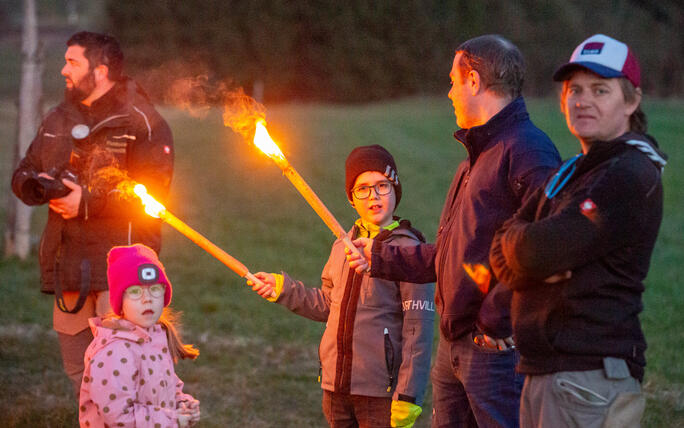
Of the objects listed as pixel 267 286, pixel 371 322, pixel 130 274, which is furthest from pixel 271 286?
pixel 130 274

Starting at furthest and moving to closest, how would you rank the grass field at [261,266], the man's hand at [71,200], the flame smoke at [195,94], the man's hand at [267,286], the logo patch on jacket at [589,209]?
the grass field at [261,266] → the flame smoke at [195,94] → the man's hand at [71,200] → the man's hand at [267,286] → the logo patch on jacket at [589,209]

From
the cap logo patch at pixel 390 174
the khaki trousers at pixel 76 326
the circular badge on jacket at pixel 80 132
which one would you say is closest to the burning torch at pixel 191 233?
the cap logo patch at pixel 390 174

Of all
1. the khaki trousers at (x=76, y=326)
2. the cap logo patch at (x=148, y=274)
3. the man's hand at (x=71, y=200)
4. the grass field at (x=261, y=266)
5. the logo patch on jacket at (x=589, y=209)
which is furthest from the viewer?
the grass field at (x=261, y=266)

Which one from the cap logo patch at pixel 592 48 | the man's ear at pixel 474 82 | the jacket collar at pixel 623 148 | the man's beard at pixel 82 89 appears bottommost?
the jacket collar at pixel 623 148

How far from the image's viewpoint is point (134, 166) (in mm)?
5359

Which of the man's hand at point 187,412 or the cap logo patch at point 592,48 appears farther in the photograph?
the man's hand at point 187,412

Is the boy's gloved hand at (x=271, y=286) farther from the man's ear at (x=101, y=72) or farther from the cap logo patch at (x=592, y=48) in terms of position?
the cap logo patch at (x=592, y=48)

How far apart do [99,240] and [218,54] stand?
25.9 metres

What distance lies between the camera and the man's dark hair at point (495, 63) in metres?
3.72

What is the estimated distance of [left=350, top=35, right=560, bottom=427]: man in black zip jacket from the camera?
11.8ft

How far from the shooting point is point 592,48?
3.10m

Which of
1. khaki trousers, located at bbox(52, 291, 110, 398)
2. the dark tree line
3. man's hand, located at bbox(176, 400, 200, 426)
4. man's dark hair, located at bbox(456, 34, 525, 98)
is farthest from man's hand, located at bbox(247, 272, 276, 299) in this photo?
the dark tree line

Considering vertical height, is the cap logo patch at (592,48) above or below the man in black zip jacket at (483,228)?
above

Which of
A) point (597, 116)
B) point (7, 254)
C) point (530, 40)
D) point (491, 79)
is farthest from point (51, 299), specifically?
point (530, 40)
